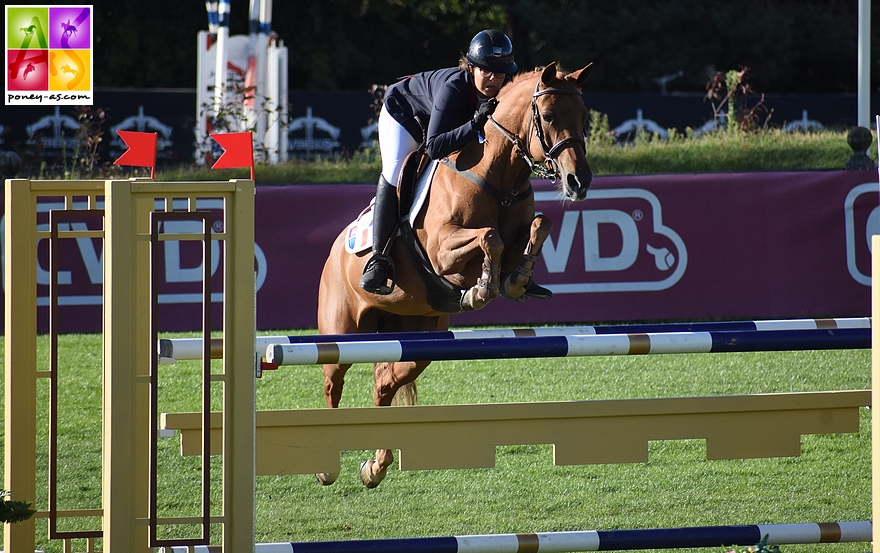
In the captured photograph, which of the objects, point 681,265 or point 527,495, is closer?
point 527,495

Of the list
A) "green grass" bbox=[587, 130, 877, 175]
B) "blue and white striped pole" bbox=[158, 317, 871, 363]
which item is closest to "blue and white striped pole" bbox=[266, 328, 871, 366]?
"blue and white striped pole" bbox=[158, 317, 871, 363]

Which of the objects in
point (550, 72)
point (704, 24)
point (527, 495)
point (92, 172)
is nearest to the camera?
point (550, 72)

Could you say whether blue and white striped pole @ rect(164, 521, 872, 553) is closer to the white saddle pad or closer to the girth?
the girth

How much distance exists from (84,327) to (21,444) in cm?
552

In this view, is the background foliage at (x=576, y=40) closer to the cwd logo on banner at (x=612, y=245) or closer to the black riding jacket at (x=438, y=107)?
the cwd logo on banner at (x=612, y=245)

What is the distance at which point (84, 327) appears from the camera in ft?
25.9

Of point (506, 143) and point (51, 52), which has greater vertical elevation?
point (51, 52)

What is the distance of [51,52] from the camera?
6.61 meters

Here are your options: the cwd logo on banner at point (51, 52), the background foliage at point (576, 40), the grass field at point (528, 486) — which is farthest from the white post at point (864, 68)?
the background foliage at point (576, 40)

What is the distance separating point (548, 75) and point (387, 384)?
153cm

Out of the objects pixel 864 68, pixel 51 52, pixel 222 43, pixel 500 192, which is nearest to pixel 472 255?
pixel 500 192

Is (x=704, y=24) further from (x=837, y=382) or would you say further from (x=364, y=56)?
(x=837, y=382)

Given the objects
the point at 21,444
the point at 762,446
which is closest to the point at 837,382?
the point at 762,446

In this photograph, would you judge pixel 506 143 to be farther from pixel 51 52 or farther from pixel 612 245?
pixel 612 245
